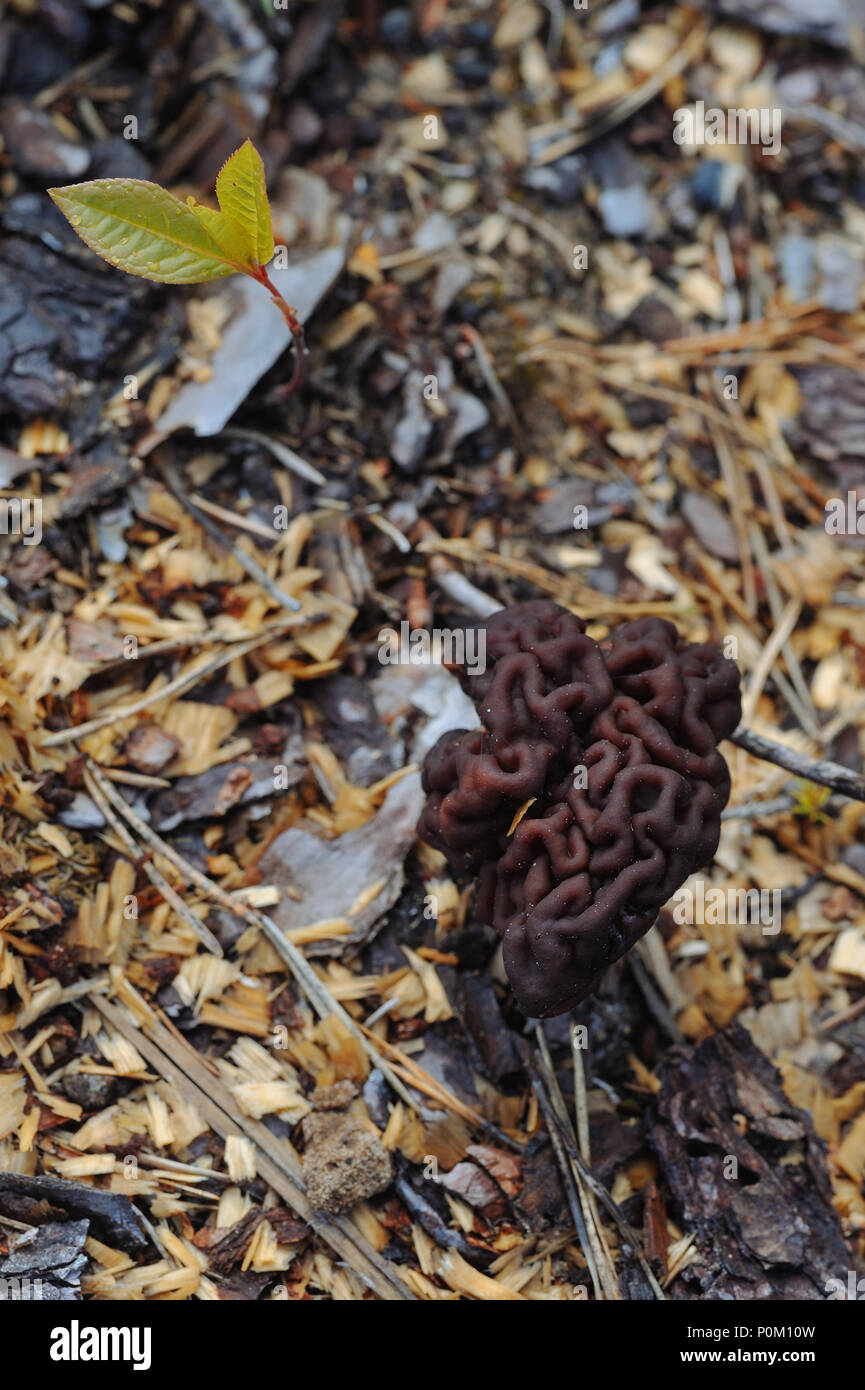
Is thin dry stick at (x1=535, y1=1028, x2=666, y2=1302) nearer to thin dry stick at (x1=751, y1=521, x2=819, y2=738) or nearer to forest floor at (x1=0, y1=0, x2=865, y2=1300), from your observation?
forest floor at (x1=0, y1=0, x2=865, y2=1300)

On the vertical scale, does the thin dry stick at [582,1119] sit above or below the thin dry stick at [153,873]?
below

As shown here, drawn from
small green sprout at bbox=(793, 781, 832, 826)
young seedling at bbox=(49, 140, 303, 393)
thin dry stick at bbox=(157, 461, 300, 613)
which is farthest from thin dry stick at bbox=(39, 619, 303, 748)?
small green sprout at bbox=(793, 781, 832, 826)

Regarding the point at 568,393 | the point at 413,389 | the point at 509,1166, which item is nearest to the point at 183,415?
the point at 413,389

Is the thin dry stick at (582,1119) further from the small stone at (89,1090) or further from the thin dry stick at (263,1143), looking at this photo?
the small stone at (89,1090)

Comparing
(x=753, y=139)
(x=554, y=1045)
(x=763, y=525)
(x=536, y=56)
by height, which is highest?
(x=536, y=56)

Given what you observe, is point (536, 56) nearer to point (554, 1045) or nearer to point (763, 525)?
point (763, 525)

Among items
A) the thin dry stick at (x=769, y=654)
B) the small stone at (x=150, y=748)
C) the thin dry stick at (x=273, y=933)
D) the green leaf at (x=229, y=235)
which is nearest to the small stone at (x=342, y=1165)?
the thin dry stick at (x=273, y=933)
